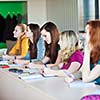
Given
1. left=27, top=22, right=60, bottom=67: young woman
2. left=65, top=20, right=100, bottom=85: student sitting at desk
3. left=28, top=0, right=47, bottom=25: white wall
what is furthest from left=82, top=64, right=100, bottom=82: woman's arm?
left=28, top=0, right=47, bottom=25: white wall

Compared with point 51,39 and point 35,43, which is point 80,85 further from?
point 35,43

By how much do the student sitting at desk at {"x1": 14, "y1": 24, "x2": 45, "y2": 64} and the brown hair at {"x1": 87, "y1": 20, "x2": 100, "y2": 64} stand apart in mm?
1472

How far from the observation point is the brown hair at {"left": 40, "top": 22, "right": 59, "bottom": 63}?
338 centimetres

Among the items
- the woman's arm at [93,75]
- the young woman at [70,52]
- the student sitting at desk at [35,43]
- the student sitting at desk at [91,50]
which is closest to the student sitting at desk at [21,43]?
the student sitting at desk at [35,43]

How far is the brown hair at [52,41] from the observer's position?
338cm

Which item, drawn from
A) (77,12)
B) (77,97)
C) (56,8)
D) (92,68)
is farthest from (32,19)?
(77,97)

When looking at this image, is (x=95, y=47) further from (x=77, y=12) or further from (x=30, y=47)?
(x=77, y=12)

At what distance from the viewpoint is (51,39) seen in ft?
11.2

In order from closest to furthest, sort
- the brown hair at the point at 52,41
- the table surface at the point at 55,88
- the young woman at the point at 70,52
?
the table surface at the point at 55,88 < the young woman at the point at 70,52 < the brown hair at the point at 52,41

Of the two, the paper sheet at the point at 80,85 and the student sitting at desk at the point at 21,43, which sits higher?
the student sitting at desk at the point at 21,43

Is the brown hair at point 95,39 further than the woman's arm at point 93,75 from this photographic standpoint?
Yes

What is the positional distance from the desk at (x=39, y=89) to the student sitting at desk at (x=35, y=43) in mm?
883

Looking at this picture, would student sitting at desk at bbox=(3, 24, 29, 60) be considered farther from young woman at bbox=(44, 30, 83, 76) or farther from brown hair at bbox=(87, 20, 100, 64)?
brown hair at bbox=(87, 20, 100, 64)

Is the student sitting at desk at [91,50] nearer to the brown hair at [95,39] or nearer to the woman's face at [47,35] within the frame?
the brown hair at [95,39]
